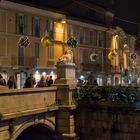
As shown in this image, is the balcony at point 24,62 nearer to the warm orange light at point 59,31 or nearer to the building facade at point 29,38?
the building facade at point 29,38

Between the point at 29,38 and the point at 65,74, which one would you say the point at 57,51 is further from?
the point at 65,74

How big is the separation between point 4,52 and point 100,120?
19.3m

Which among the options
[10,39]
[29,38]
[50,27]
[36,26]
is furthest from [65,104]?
[50,27]

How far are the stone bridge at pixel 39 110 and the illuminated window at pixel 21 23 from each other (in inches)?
787

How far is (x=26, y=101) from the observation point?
794 inches

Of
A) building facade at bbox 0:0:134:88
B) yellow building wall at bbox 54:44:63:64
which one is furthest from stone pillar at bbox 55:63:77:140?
yellow building wall at bbox 54:44:63:64

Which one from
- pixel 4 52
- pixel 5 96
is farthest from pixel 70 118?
pixel 4 52

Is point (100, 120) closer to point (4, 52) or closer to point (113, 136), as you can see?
point (113, 136)

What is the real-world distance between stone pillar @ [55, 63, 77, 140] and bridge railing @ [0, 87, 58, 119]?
50cm

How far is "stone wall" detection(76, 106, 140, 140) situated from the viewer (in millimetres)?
23141

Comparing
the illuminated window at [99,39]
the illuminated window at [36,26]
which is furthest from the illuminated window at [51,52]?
the illuminated window at [99,39]

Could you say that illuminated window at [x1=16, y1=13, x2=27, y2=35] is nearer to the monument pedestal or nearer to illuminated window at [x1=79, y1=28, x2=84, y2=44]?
illuminated window at [x1=79, y1=28, x2=84, y2=44]

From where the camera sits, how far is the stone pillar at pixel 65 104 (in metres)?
23.2

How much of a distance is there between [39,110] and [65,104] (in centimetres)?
267
